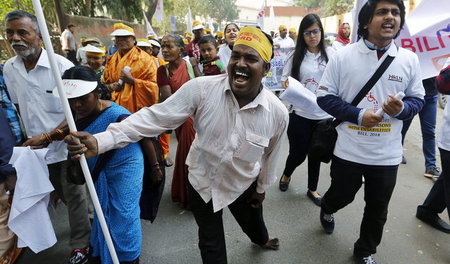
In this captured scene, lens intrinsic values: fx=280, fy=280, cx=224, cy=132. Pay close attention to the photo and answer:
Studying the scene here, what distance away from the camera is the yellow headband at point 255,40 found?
158 cm

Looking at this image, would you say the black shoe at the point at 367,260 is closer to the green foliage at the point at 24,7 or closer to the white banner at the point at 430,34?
the white banner at the point at 430,34

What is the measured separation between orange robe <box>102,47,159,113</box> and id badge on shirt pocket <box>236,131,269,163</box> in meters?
2.41

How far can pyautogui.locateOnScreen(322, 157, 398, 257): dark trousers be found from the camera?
80.1 inches

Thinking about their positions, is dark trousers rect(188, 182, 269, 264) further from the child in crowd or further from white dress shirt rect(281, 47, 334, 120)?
the child in crowd

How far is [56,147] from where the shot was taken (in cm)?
236

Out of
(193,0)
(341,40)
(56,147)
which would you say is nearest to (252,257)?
(56,147)

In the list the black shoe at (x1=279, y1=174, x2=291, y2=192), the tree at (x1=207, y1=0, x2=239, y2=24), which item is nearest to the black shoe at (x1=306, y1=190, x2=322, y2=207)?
the black shoe at (x1=279, y1=174, x2=291, y2=192)

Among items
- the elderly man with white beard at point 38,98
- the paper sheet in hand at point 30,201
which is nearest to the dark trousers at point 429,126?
the elderly man with white beard at point 38,98

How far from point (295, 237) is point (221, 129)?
5.23ft

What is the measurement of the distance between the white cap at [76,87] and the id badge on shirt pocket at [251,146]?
1015 mm

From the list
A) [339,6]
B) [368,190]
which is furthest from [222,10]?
[368,190]

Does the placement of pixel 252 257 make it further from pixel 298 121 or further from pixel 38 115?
pixel 38 115

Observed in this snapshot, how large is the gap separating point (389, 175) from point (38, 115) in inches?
108

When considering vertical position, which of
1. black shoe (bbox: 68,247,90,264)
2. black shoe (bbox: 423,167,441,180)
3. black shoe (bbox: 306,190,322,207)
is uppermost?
black shoe (bbox: 68,247,90,264)
